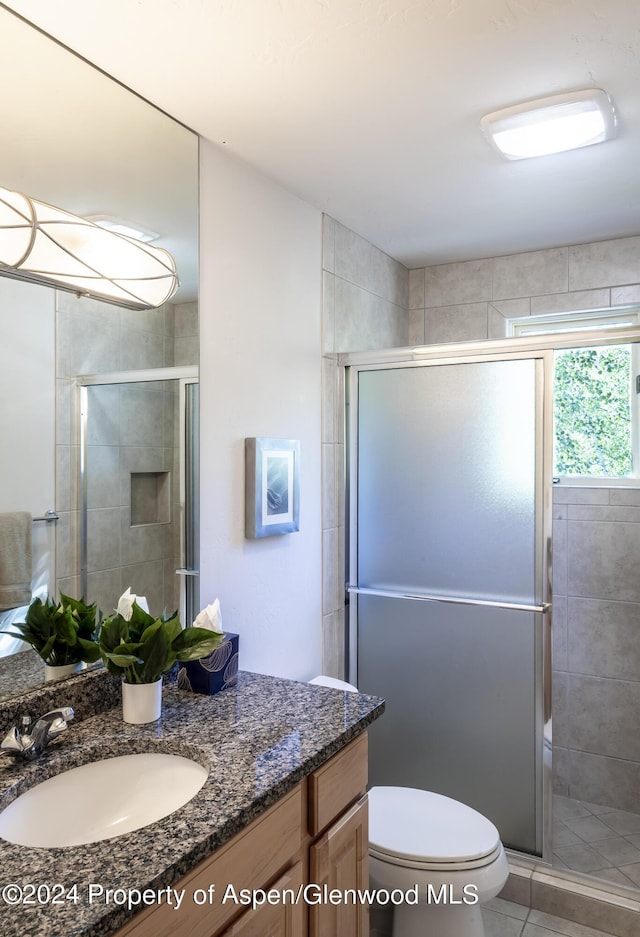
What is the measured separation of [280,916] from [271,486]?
1174 mm

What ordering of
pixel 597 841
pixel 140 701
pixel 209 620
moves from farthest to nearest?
pixel 597 841 → pixel 209 620 → pixel 140 701

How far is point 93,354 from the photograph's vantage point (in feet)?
4.92

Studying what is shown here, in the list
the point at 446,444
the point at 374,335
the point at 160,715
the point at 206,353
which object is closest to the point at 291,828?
the point at 160,715

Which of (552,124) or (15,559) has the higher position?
(552,124)

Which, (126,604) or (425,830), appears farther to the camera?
(425,830)

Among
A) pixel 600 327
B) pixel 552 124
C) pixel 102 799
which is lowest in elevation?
pixel 102 799

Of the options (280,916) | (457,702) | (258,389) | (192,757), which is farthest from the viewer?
(457,702)

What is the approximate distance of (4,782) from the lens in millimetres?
1103

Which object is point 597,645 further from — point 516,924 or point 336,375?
point 336,375

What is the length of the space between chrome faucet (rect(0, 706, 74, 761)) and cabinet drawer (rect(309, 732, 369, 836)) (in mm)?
507

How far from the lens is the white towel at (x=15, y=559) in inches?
51.9

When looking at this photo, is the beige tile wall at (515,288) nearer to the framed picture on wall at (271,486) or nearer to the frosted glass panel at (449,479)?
the frosted glass panel at (449,479)

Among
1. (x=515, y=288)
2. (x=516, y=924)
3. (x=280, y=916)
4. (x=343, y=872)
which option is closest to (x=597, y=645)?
(x=516, y=924)

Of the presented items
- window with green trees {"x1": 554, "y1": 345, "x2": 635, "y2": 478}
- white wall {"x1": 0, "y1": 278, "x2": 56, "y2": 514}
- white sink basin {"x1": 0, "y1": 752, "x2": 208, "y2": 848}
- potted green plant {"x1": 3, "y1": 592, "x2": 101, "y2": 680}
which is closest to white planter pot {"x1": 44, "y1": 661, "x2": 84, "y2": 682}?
potted green plant {"x1": 3, "y1": 592, "x2": 101, "y2": 680}
